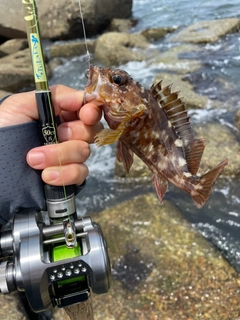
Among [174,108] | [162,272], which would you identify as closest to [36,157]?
[174,108]

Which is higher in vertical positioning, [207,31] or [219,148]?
[219,148]

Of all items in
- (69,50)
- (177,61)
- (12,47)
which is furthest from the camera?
(12,47)

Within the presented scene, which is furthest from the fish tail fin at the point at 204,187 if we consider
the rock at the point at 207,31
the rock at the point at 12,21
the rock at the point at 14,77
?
the rock at the point at 12,21

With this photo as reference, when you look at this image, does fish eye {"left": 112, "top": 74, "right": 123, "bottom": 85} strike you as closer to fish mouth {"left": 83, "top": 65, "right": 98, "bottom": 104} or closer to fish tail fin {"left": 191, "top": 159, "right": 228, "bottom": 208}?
fish mouth {"left": 83, "top": 65, "right": 98, "bottom": 104}

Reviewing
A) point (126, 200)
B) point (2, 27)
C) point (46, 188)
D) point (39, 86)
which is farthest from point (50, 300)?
point (2, 27)

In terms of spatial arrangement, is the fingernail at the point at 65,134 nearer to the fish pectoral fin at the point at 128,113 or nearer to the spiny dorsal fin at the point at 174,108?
the fish pectoral fin at the point at 128,113

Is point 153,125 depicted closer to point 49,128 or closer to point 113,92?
point 113,92

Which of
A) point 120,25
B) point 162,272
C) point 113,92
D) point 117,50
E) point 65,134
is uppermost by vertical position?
point 113,92

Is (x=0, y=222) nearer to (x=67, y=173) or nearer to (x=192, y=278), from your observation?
(x=67, y=173)
